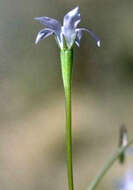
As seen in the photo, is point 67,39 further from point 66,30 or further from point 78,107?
point 78,107

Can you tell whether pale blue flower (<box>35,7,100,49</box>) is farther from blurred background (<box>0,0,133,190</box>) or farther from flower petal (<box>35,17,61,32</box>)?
blurred background (<box>0,0,133,190</box>)

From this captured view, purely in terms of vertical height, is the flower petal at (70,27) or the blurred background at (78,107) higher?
the flower petal at (70,27)

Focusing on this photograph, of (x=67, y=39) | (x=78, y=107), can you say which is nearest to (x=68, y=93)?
(x=67, y=39)

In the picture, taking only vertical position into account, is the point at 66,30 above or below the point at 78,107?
above

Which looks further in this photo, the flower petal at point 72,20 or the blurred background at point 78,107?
the blurred background at point 78,107

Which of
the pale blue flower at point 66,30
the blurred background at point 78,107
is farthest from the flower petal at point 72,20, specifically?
the blurred background at point 78,107

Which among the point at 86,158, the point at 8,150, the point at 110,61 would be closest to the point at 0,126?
the point at 8,150

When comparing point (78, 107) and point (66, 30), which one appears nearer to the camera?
point (66, 30)

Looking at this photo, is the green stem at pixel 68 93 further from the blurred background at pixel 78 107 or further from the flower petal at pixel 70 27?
the blurred background at pixel 78 107
